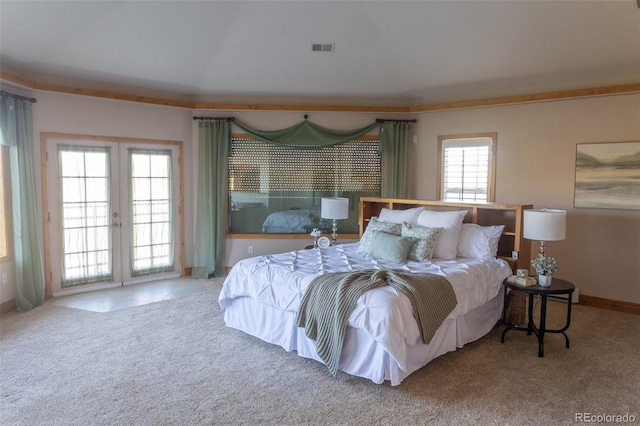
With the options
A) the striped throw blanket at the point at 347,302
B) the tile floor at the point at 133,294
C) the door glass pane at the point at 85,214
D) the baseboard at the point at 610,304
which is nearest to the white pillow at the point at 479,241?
the striped throw blanket at the point at 347,302

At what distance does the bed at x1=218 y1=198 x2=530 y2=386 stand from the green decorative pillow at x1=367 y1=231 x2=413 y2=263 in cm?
2

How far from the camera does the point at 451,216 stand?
432 cm

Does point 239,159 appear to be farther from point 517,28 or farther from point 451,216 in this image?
point 517,28

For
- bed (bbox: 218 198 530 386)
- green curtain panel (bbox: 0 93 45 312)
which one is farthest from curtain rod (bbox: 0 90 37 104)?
bed (bbox: 218 198 530 386)

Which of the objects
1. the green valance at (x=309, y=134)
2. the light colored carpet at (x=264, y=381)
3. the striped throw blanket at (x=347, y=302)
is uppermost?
the green valance at (x=309, y=134)

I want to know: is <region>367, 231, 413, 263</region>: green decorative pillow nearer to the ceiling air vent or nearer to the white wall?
the ceiling air vent

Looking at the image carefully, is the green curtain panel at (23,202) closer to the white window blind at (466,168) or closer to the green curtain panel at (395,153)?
the green curtain panel at (395,153)

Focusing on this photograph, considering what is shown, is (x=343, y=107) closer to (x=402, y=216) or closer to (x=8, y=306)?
(x=402, y=216)

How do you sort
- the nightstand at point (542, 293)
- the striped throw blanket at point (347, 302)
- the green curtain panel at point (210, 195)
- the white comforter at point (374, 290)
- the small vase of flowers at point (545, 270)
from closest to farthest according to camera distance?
the white comforter at point (374, 290)
the striped throw blanket at point (347, 302)
the nightstand at point (542, 293)
the small vase of flowers at point (545, 270)
the green curtain panel at point (210, 195)

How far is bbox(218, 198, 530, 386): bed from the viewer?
2.86 metres

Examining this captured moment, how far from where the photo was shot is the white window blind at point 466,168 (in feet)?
18.6

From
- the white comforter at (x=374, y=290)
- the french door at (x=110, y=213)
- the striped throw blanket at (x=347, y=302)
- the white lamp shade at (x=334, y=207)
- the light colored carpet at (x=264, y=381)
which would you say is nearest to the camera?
the light colored carpet at (x=264, y=381)

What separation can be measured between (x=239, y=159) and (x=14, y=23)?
303 centimetres

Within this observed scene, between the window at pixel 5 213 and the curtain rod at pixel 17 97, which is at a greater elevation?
the curtain rod at pixel 17 97
